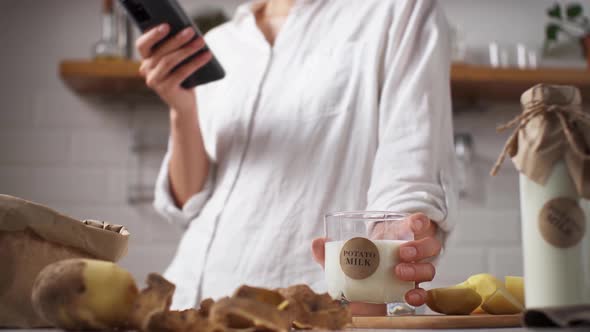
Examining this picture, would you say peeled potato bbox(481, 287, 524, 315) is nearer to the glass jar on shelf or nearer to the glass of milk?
the glass of milk

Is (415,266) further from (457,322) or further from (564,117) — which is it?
(564,117)

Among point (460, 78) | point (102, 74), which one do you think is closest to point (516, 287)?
point (460, 78)

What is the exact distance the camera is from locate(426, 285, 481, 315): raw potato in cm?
67

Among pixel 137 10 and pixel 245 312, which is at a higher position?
pixel 137 10

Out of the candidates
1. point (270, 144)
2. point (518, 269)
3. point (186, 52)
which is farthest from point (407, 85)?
point (518, 269)

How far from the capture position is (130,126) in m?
2.20

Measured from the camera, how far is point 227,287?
118cm

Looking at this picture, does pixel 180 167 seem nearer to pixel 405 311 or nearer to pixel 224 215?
pixel 224 215

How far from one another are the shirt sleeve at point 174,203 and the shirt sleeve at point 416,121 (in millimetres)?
375

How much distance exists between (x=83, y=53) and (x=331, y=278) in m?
1.77

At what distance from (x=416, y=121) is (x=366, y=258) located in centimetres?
44

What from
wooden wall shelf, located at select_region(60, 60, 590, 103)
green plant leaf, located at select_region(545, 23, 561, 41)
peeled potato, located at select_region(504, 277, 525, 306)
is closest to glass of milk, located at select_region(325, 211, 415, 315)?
peeled potato, located at select_region(504, 277, 525, 306)

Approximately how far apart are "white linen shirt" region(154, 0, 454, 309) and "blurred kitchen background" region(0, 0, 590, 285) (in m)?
0.86

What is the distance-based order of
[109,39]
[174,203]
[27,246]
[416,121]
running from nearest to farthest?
[27,246]
[416,121]
[174,203]
[109,39]
